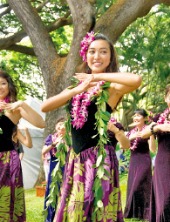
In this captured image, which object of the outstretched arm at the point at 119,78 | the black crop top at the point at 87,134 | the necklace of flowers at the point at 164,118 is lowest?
the black crop top at the point at 87,134

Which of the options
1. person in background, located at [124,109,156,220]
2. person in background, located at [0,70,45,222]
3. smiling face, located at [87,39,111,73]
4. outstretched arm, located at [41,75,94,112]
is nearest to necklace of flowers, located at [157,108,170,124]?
person in background, located at [0,70,45,222]

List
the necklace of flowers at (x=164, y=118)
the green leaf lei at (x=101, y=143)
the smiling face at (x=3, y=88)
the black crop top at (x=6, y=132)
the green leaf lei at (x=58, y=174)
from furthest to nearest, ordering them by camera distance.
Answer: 1. the necklace of flowers at (x=164, y=118)
2. the smiling face at (x=3, y=88)
3. the black crop top at (x=6, y=132)
4. the green leaf lei at (x=58, y=174)
5. the green leaf lei at (x=101, y=143)

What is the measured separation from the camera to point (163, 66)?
1795 cm

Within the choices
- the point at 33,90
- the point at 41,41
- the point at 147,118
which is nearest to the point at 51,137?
the point at 147,118

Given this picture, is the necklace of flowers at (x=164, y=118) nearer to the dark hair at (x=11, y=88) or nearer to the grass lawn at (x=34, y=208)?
the dark hair at (x=11, y=88)

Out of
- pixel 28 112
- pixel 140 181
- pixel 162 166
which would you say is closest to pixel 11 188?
pixel 28 112

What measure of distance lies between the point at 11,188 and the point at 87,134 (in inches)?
51.4

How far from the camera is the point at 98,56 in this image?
3.71 metres

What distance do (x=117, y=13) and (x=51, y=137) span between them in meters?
3.78

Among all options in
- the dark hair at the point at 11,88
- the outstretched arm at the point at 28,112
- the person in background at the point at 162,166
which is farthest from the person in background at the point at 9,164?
the person in background at the point at 162,166

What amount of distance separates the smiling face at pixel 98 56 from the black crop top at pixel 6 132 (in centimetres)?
112

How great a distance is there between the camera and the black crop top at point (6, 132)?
4.55 meters

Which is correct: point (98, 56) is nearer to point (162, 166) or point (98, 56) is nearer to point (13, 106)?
point (13, 106)

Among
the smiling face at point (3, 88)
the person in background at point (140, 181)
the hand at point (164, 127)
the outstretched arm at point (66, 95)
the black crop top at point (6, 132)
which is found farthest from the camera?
the person in background at point (140, 181)
